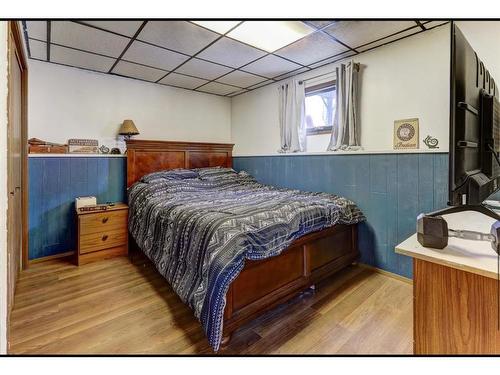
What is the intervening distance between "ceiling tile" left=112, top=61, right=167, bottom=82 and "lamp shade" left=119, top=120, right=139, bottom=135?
0.56 metres

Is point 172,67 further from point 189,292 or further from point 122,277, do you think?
point 189,292

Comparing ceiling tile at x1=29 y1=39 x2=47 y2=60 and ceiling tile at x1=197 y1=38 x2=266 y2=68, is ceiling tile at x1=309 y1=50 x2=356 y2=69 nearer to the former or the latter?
ceiling tile at x1=197 y1=38 x2=266 y2=68

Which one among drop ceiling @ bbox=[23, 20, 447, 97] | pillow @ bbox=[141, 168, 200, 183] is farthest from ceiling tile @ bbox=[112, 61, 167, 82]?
pillow @ bbox=[141, 168, 200, 183]

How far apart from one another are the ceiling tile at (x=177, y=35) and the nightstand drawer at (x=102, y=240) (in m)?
1.93

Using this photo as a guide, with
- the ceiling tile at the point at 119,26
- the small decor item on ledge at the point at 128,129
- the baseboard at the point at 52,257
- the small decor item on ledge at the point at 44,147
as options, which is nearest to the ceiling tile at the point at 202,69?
the ceiling tile at the point at 119,26

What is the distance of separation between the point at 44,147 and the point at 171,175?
50.1 inches

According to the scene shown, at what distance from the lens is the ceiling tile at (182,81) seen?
3.21m

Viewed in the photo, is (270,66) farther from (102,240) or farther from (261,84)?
(102,240)

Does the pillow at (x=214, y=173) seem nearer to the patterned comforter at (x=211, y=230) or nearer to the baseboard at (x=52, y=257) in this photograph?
the patterned comforter at (x=211, y=230)

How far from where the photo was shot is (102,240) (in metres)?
2.71

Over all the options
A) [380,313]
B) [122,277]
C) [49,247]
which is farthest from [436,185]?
[49,247]

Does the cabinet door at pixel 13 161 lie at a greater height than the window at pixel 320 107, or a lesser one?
lesser

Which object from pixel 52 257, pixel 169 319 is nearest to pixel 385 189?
pixel 169 319

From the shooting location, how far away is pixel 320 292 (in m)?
2.09
